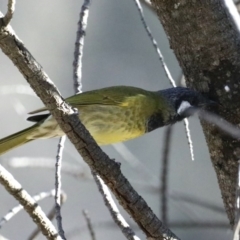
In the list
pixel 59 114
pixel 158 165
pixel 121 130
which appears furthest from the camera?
pixel 158 165

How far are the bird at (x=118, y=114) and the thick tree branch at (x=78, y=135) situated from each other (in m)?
0.85

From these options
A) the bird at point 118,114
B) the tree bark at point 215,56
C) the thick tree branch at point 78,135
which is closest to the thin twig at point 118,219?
the thick tree branch at point 78,135

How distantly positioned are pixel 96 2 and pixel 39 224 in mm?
3874

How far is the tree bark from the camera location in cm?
212

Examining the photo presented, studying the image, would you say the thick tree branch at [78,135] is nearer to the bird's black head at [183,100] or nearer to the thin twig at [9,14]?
the thin twig at [9,14]

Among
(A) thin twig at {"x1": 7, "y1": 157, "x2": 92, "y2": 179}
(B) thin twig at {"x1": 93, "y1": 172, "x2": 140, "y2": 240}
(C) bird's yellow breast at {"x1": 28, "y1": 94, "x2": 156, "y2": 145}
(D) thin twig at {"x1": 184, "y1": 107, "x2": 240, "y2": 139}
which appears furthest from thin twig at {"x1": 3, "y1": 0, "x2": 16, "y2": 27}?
(A) thin twig at {"x1": 7, "y1": 157, "x2": 92, "y2": 179}

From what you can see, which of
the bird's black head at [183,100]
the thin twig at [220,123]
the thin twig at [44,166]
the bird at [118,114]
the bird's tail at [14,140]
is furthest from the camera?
the thin twig at [44,166]

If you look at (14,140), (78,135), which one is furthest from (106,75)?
(78,135)

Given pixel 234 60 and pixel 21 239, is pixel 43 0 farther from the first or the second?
pixel 234 60

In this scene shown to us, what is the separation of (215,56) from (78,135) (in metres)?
0.73

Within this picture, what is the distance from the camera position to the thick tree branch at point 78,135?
1494mm

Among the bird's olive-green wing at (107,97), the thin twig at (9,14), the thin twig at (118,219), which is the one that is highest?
the thin twig at (9,14)

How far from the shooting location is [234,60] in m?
2.14

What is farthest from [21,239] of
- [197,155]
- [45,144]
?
[197,155]
